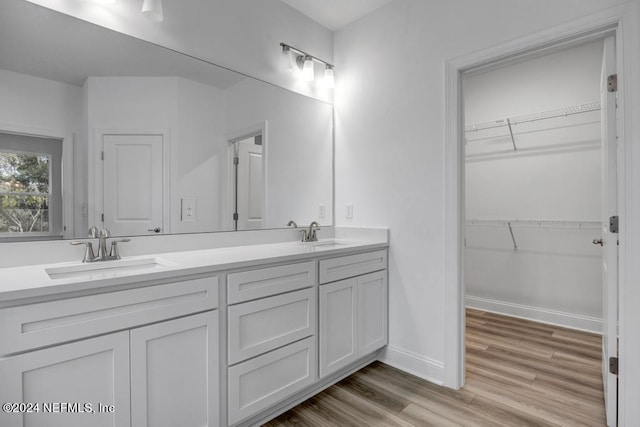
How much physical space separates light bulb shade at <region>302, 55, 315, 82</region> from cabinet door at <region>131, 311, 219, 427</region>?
1885 millimetres

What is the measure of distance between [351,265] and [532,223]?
220 centimetres

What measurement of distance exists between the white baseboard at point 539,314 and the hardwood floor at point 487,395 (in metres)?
0.33

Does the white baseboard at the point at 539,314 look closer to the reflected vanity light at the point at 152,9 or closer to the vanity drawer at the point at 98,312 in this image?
the vanity drawer at the point at 98,312

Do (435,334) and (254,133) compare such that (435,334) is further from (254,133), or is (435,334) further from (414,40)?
(414,40)

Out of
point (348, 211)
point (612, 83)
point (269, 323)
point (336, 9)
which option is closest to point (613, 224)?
point (612, 83)

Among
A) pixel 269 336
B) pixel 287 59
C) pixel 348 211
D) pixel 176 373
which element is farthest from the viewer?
pixel 348 211

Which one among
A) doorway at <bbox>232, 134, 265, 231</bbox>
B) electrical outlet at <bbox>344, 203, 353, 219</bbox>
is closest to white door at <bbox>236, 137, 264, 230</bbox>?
doorway at <bbox>232, 134, 265, 231</bbox>

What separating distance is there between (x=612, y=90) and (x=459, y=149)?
29.1 inches

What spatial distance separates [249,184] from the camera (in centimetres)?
232

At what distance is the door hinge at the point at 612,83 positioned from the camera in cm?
162

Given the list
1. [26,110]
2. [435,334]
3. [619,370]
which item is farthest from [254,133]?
[619,370]

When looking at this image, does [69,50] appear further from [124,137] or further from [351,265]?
[351,265]

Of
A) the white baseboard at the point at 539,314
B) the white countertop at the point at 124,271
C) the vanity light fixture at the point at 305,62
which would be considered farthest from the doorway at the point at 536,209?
the white countertop at the point at 124,271

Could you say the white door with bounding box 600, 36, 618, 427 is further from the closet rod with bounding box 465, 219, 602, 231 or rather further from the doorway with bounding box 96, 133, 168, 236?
the doorway with bounding box 96, 133, 168, 236
